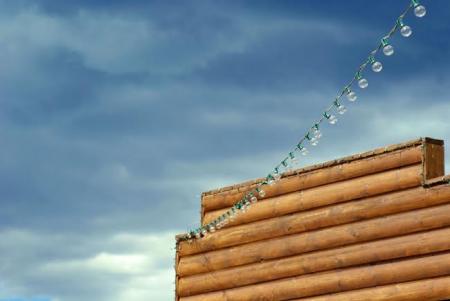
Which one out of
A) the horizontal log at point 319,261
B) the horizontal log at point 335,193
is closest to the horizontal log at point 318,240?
the horizontal log at point 319,261

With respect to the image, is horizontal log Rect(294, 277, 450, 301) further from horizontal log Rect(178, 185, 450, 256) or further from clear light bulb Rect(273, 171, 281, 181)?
clear light bulb Rect(273, 171, 281, 181)

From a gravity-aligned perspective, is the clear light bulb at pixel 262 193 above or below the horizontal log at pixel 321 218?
above

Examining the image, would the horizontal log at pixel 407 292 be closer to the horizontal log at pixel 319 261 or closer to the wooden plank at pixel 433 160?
the horizontal log at pixel 319 261

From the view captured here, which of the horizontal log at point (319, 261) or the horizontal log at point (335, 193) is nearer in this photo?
the horizontal log at point (319, 261)

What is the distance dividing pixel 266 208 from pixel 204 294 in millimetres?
2500

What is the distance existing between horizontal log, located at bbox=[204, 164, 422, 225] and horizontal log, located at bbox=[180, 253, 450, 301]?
58.4 inches

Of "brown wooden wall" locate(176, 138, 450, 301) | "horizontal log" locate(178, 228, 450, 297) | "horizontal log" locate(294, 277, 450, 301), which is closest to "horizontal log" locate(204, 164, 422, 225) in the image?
"brown wooden wall" locate(176, 138, 450, 301)

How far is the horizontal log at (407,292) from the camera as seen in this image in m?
18.4

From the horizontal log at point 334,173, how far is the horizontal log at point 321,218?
573 mm

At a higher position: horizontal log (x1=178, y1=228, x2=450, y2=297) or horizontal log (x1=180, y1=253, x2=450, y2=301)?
horizontal log (x1=178, y1=228, x2=450, y2=297)

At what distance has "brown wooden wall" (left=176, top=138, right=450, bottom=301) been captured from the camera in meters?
19.0

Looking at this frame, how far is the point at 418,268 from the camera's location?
18.8 metres

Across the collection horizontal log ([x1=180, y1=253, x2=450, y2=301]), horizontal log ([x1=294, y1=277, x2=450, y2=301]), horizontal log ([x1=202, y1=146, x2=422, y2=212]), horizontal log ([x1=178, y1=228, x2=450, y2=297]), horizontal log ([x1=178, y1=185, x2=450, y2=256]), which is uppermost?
horizontal log ([x1=202, y1=146, x2=422, y2=212])

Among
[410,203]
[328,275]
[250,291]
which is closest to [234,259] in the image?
[250,291]
